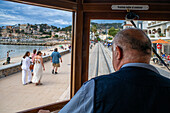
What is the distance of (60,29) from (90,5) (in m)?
0.67

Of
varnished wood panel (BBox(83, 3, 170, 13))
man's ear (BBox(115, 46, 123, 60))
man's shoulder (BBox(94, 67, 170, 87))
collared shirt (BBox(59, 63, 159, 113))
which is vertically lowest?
collared shirt (BBox(59, 63, 159, 113))

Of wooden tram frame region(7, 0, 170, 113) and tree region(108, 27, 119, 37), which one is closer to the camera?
wooden tram frame region(7, 0, 170, 113)

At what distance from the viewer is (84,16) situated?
2547 millimetres

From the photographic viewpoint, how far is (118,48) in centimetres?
88

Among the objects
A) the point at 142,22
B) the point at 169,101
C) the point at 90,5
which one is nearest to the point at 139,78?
the point at 169,101

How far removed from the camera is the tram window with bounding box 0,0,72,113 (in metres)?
2.24

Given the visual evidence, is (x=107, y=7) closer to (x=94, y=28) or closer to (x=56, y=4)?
(x=94, y=28)

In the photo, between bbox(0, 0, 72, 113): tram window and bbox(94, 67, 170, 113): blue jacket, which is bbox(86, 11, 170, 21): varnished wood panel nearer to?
bbox(0, 0, 72, 113): tram window

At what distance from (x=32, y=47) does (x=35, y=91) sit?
2.38 ft

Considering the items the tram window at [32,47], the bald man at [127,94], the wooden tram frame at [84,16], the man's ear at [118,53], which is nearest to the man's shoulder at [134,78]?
the bald man at [127,94]

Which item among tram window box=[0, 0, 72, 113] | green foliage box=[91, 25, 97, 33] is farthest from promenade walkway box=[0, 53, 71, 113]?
green foliage box=[91, 25, 97, 33]

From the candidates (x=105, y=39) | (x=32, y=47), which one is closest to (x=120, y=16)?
(x=105, y=39)

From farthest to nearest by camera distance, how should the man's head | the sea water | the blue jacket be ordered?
the sea water → the man's head → the blue jacket

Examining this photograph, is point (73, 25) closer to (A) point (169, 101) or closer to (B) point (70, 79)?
(B) point (70, 79)
